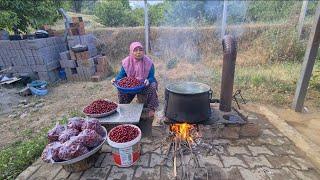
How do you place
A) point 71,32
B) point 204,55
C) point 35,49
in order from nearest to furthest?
point 35,49, point 71,32, point 204,55

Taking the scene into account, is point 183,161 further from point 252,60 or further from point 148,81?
point 252,60

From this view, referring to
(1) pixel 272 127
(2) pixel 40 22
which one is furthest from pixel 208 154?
(2) pixel 40 22

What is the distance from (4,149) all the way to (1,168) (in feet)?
2.47

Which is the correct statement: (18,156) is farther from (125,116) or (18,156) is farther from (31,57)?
(31,57)

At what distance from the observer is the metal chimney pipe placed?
3498 mm

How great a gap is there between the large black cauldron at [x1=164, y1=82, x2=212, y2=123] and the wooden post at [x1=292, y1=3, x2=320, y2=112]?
2430mm

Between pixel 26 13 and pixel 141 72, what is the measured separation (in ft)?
20.6

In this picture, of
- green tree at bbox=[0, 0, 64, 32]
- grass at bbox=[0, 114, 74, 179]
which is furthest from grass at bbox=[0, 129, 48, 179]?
green tree at bbox=[0, 0, 64, 32]

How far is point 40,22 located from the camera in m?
8.62

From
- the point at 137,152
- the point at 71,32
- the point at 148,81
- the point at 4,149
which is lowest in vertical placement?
the point at 4,149

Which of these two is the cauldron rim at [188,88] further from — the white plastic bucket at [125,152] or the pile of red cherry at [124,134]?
the white plastic bucket at [125,152]

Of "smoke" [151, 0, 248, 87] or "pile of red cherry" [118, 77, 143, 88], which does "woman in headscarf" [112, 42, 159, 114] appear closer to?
"pile of red cherry" [118, 77, 143, 88]

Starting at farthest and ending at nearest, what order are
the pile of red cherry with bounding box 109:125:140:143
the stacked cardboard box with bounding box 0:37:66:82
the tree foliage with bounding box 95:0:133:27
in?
the tree foliage with bounding box 95:0:133:27 → the stacked cardboard box with bounding box 0:37:66:82 → the pile of red cherry with bounding box 109:125:140:143

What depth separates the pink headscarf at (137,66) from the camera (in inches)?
177
